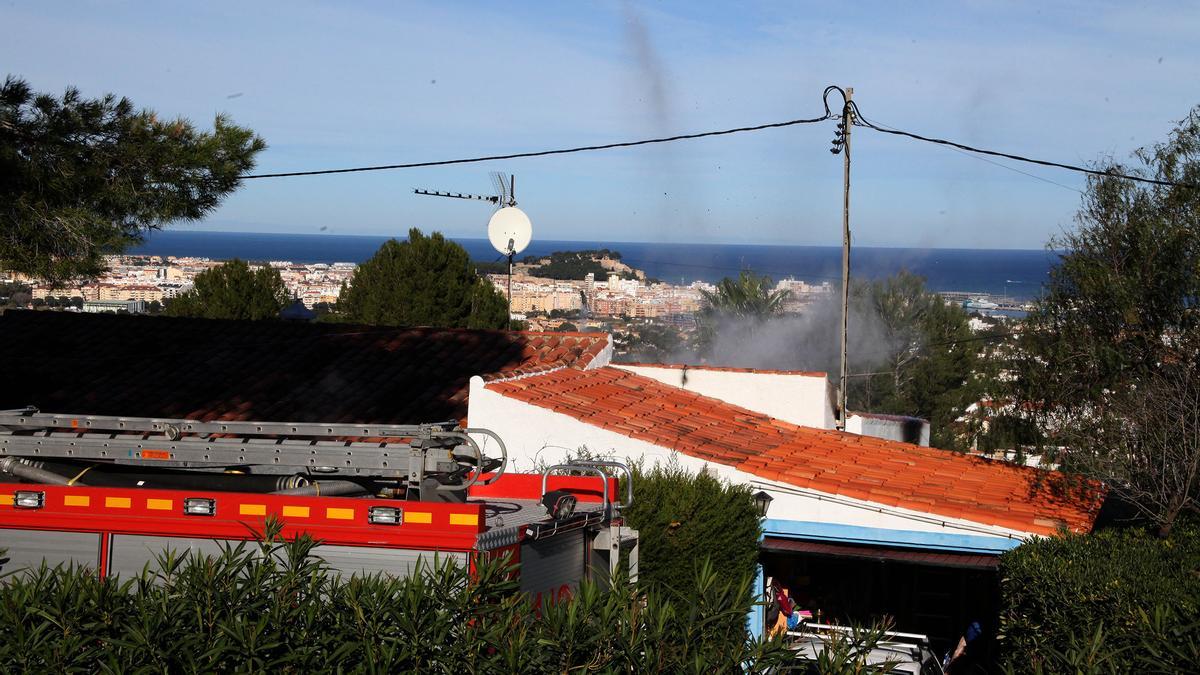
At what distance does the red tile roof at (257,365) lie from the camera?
50.5ft

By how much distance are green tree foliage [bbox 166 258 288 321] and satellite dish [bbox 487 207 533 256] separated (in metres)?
16.6

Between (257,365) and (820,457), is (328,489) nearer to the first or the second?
(820,457)

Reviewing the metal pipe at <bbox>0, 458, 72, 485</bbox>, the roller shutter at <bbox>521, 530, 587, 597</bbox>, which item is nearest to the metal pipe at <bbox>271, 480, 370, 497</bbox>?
the roller shutter at <bbox>521, 530, 587, 597</bbox>

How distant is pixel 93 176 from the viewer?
12.1 m

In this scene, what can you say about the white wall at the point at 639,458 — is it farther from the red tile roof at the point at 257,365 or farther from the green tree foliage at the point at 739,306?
the green tree foliage at the point at 739,306

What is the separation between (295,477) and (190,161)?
719 cm

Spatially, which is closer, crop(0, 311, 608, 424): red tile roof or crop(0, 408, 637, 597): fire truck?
crop(0, 408, 637, 597): fire truck

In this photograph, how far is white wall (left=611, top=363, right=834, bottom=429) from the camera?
18.2 metres

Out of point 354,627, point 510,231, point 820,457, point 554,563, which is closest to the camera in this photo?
point 354,627

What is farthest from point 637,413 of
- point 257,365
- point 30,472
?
point 30,472

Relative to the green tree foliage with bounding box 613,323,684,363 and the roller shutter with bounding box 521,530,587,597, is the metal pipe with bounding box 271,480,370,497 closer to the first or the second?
the roller shutter with bounding box 521,530,587,597

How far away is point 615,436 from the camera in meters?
12.5

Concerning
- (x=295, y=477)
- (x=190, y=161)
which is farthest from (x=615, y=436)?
(x=295, y=477)

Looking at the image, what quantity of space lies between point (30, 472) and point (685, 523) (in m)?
5.59
